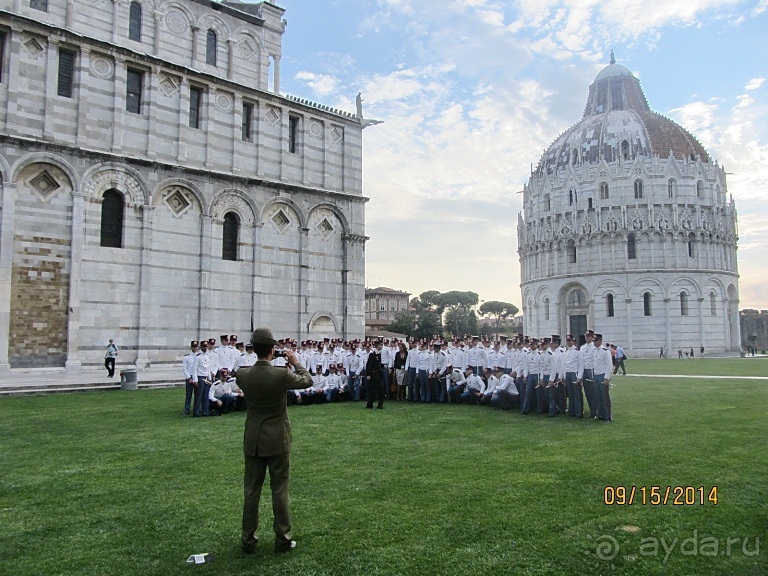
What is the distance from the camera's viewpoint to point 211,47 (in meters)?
27.9

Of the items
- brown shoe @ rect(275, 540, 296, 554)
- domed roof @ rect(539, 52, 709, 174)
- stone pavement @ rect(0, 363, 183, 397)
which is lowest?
brown shoe @ rect(275, 540, 296, 554)

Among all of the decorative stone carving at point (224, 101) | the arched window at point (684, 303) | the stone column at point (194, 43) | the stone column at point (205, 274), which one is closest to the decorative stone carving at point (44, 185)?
the stone column at point (205, 274)

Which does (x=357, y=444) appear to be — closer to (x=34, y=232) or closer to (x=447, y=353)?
(x=447, y=353)

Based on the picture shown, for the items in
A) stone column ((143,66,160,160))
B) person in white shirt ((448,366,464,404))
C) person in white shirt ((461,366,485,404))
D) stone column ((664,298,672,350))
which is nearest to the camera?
person in white shirt ((461,366,485,404))

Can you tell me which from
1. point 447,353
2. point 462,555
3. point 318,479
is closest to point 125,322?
point 447,353

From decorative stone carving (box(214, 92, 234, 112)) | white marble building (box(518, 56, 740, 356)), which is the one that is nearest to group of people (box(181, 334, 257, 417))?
decorative stone carving (box(214, 92, 234, 112))

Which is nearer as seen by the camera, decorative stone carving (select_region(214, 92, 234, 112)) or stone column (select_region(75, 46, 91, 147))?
stone column (select_region(75, 46, 91, 147))

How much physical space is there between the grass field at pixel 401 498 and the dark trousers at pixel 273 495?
0.75 feet

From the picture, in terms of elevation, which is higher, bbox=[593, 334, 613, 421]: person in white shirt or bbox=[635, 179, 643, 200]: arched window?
bbox=[635, 179, 643, 200]: arched window

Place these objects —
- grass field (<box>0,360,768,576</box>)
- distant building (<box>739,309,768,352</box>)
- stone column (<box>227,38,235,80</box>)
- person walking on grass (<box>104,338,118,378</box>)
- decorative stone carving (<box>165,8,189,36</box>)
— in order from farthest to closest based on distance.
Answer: distant building (<box>739,309,768,352</box>), stone column (<box>227,38,235,80</box>), decorative stone carving (<box>165,8,189,36</box>), person walking on grass (<box>104,338,118,378</box>), grass field (<box>0,360,768,576</box>)

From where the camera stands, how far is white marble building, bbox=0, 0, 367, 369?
21.4 m

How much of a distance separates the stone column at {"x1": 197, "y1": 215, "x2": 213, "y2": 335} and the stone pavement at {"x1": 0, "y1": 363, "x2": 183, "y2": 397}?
258 cm

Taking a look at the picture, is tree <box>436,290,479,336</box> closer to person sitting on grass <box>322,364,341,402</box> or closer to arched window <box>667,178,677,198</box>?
arched window <box>667,178,677,198</box>

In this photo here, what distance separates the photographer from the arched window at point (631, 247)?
213 feet
